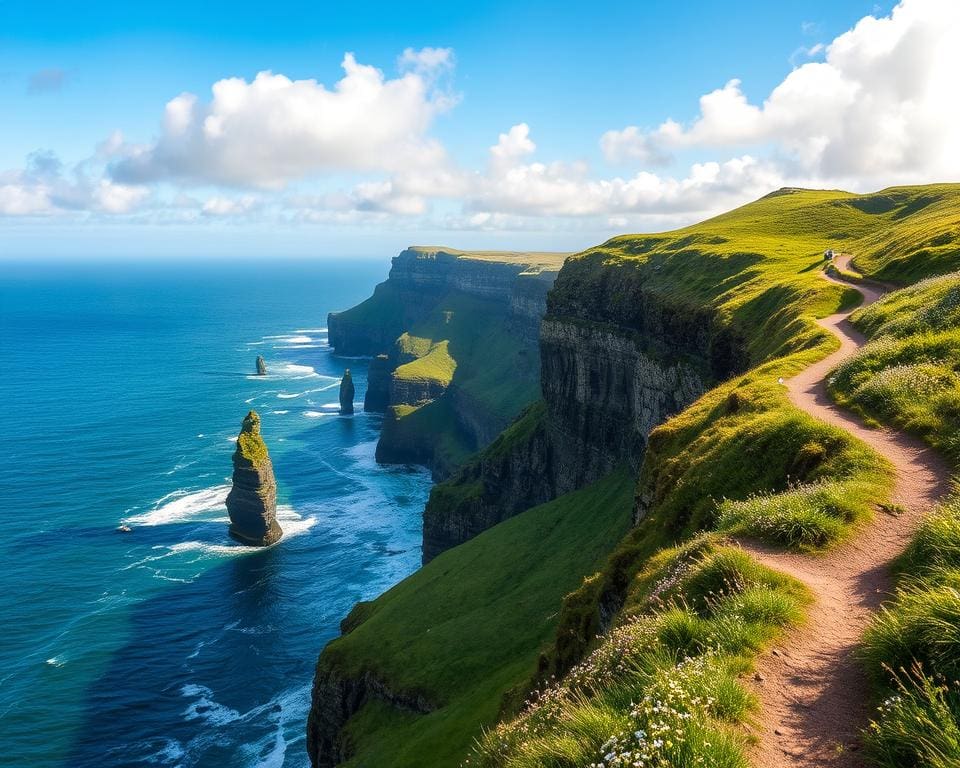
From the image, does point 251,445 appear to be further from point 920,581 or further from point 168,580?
point 920,581

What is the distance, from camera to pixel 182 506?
110 metres

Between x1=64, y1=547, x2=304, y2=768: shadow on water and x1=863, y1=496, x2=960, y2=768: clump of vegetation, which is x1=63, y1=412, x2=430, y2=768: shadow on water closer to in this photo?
x1=64, y1=547, x2=304, y2=768: shadow on water

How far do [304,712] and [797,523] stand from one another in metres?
62.7

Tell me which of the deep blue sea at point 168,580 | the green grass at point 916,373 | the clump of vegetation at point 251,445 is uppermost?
the green grass at point 916,373

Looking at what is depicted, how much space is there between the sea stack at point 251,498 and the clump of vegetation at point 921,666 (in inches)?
3701

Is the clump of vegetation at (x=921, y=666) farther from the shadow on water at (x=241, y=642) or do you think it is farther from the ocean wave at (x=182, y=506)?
the ocean wave at (x=182, y=506)

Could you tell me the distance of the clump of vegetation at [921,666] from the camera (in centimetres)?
856

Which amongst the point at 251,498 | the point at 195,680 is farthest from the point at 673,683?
the point at 251,498

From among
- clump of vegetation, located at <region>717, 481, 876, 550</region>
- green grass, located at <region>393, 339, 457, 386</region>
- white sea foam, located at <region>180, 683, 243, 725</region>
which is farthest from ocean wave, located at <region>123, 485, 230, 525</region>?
clump of vegetation, located at <region>717, 481, 876, 550</region>

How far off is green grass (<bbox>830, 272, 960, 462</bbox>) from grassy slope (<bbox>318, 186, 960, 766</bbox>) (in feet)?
8.40

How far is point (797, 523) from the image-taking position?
16203 mm

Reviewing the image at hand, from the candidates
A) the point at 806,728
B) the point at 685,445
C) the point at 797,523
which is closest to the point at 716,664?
the point at 806,728

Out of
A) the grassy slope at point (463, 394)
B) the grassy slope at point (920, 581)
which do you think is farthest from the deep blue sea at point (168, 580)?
the grassy slope at point (920, 581)

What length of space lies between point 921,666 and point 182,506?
381 feet
